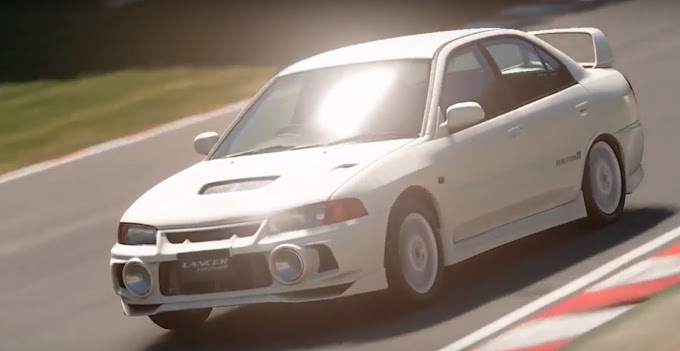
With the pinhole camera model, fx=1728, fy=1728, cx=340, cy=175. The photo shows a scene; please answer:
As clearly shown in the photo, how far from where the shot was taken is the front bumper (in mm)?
8922

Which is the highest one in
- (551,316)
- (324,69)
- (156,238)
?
(324,69)

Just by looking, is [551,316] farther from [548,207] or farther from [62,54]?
[62,54]

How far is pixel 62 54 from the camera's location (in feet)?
79.6

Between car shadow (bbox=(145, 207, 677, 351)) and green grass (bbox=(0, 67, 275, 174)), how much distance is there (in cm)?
809

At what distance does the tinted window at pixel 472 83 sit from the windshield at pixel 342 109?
21cm

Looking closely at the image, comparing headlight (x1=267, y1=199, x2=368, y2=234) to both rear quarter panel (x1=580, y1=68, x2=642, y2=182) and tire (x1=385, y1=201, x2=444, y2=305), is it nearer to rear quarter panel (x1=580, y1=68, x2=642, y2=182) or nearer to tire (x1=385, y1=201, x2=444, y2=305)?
tire (x1=385, y1=201, x2=444, y2=305)

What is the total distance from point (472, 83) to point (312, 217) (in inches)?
81.7

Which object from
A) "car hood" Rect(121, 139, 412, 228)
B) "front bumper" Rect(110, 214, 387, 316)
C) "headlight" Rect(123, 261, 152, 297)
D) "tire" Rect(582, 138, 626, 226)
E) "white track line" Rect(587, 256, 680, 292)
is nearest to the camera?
"front bumper" Rect(110, 214, 387, 316)

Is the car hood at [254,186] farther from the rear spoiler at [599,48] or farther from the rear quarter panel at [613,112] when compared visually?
the rear spoiler at [599,48]

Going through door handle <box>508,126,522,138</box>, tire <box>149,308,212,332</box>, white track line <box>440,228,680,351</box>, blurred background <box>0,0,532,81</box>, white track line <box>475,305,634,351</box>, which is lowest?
white track line <box>475,305,634,351</box>

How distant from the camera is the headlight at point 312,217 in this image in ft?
29.4

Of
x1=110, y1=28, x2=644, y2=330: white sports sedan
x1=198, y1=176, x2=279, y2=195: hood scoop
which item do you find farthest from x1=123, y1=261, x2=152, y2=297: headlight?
x1=198, y1=176, x2=279, y2=195: hood scoop

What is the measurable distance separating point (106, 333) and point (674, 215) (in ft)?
13.0

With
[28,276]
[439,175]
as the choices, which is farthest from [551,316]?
[28,276]
